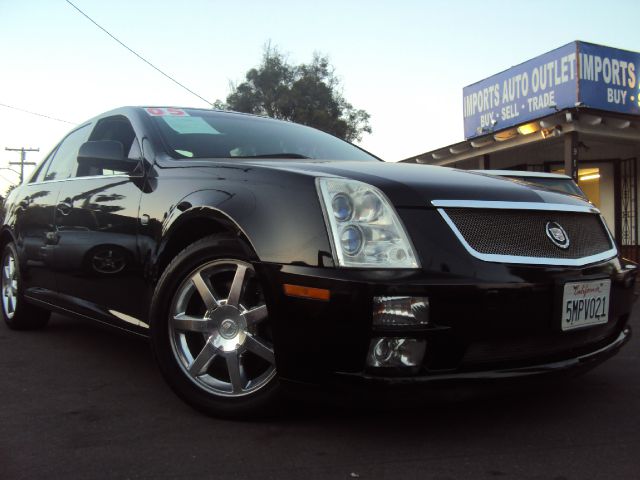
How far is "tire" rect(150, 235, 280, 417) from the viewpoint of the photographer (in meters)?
2.31

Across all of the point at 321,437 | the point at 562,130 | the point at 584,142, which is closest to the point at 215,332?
the point at 321,437

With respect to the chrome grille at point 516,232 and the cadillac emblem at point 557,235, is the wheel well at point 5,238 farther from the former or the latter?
the cadillac emblem at point 557,235

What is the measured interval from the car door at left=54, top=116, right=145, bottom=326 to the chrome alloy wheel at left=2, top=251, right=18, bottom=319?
112 centimetres

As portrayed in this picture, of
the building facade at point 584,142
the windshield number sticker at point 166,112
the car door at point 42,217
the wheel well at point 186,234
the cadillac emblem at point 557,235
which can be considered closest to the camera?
the cadillac emblem at point 557,235

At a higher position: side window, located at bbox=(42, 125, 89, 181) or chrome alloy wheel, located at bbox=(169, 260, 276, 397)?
side window, located at bbox=(42, 125, 89, 181)

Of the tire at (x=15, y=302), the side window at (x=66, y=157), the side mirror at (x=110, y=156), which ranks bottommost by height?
the tire at (x=15, y=302)

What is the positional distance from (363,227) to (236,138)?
4.65 feet

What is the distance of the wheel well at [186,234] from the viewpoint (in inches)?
99.4

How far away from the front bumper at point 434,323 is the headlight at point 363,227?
0.06 meters

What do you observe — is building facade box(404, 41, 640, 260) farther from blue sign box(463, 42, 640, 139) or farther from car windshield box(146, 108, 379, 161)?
car windshield box(146, 108, 379, 161)

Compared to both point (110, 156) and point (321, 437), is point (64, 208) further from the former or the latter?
point (321, 437)

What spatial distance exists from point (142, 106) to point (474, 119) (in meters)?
10.9

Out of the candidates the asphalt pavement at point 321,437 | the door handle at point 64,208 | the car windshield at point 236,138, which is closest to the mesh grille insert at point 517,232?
the asphalt pavement at point 321,437

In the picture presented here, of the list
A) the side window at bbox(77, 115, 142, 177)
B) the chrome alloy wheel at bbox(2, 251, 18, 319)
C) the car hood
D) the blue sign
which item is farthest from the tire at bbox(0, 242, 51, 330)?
the blue sign
